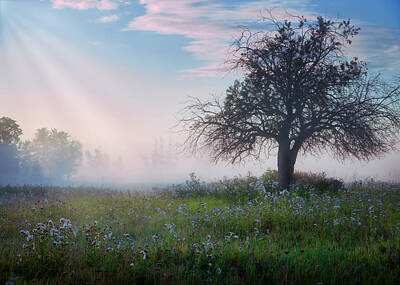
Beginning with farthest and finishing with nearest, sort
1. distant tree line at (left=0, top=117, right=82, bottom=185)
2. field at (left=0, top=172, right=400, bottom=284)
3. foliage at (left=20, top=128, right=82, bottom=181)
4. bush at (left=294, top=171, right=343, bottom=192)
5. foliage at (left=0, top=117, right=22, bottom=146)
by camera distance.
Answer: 1. foliage at (left=20, top=128, right=82, bottom=181)
2. distant tree line at (left=0, top=117, right=82, bottom=185)
3. foliage at (left=0, top=117, right=22, bottom=146)
4. bush at (left=294, top=171, right=343, bottom=192)
5. field at (left=0, top=172, right=400, bottom=284)

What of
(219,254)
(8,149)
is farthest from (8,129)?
(219,254)

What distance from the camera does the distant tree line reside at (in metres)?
54.3

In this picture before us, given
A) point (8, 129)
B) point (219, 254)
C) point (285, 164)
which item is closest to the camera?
point (219, 254)

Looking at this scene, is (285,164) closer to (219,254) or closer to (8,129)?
(219,254)

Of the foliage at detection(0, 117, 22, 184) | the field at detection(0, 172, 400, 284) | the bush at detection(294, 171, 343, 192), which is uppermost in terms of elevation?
the foliage at detection(0, 117, 22, 184)

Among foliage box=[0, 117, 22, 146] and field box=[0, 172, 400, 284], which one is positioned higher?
foliage box=[0, 117, 22, 146]

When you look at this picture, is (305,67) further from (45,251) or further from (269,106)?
(45,251)

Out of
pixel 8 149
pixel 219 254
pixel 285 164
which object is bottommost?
pixel 219 254

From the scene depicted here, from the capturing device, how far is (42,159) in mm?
60062

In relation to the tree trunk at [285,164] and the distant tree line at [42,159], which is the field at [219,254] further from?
the distant tree line at [42,159]

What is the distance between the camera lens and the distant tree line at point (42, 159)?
178ft

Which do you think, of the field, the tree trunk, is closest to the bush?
the tree trunk

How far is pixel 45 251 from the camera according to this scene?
19.5 ft

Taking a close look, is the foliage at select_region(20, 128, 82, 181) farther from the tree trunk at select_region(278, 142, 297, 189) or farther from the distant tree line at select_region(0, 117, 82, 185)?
the tree trunk at select_region(278, 142, 297, 189)
